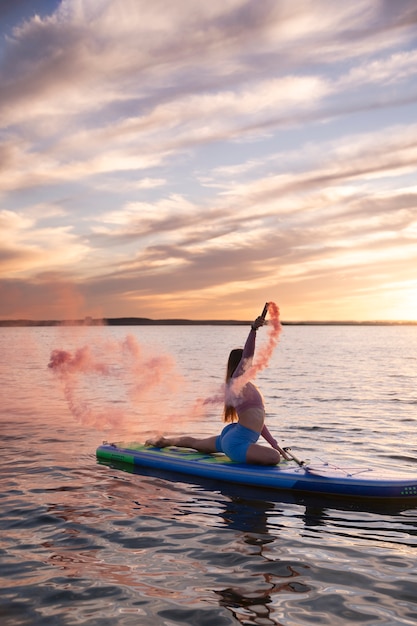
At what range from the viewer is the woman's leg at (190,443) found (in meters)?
12.9

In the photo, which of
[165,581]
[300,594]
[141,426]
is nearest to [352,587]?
[300,594]

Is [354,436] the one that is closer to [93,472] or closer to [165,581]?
[93,472]

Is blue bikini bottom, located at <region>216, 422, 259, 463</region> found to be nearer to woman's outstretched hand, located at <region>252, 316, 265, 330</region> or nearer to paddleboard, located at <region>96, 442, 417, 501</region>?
paddleboard, located at <region>96, 442, 417, 501</region>

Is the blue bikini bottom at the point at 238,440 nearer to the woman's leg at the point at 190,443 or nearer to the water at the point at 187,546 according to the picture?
the water at the point at 187,546

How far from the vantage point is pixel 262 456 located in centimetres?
1162

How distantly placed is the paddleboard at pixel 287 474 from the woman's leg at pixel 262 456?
→ 0.13m

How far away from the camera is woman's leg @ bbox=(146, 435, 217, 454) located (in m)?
12.9

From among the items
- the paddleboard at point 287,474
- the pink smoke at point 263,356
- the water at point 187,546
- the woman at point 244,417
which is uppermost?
the pink smoke at point 263,356

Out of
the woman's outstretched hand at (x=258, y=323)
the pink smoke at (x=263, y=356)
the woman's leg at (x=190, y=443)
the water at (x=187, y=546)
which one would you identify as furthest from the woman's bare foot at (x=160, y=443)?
the woman's outstretched hand at (x=258, y=323)

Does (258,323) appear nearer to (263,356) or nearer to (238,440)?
(263,356)

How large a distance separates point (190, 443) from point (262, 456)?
2.17m

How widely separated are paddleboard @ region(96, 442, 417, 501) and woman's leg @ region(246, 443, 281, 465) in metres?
0.13

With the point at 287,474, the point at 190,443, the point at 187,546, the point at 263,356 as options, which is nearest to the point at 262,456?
the point at 287,474

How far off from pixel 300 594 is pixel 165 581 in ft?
5.19
